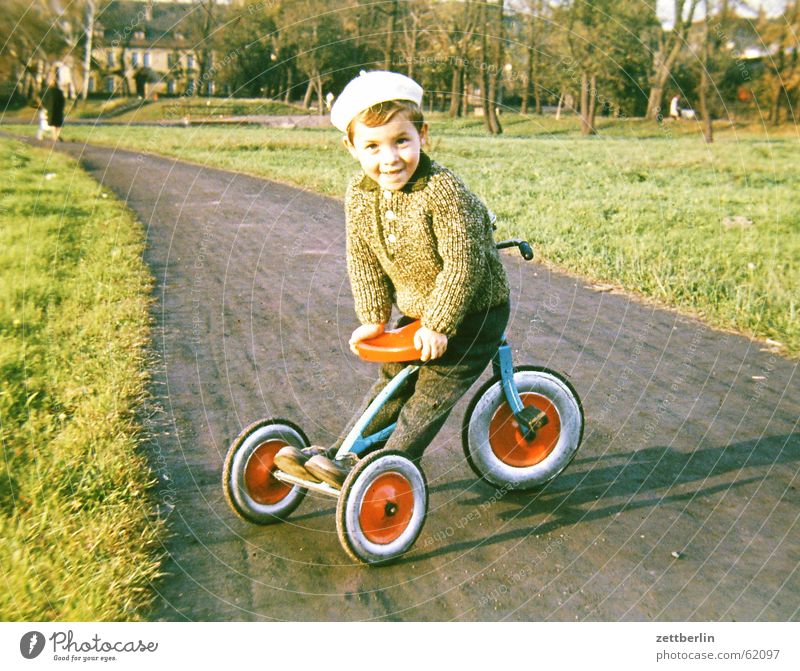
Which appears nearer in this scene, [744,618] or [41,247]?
[744,618]

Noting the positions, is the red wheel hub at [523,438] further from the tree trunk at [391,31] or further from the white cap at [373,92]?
the tree trunk at [391,31]

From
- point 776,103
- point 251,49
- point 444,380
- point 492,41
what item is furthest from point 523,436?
point 776,103

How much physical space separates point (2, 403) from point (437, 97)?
3887 millimetres

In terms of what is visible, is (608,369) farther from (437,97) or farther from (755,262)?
(755,262)

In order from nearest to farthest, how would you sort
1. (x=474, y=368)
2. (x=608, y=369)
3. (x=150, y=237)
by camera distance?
(x=474, y=368), (x=608, y=369), (x=150, y=237)

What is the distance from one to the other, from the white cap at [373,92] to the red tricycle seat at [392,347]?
0.78 meters

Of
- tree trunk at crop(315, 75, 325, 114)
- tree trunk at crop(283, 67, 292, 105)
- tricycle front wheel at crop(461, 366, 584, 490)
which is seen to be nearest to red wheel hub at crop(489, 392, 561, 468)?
tricycle front wheel at crop(461, 366, 584, 490)

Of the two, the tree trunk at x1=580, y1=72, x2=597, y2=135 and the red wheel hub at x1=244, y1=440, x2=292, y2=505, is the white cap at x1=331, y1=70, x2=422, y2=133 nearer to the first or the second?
the red wheel hub at x1=244, y1=440, x2=292, y2=505

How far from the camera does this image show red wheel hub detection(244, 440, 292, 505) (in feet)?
10.4

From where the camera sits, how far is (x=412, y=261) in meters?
3.00

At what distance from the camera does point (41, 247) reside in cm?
770
